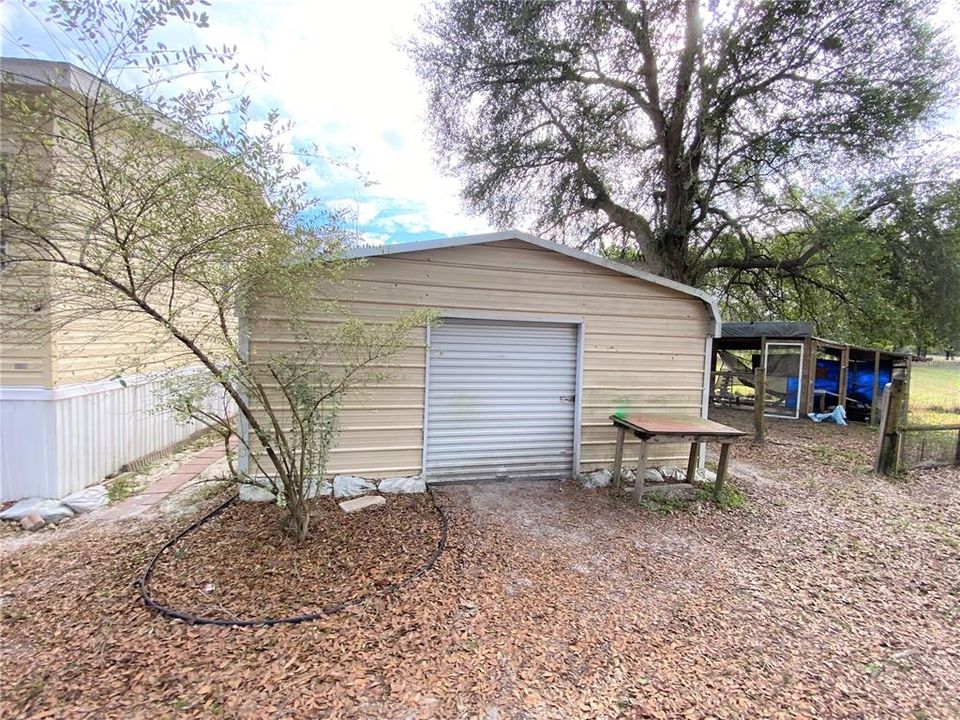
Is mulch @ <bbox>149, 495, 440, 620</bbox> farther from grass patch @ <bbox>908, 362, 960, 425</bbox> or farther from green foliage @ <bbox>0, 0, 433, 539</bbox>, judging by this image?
grass patch @ <bbox>908, 362, 960, 425</bbox>

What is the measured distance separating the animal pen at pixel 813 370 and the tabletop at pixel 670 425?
5.88 m

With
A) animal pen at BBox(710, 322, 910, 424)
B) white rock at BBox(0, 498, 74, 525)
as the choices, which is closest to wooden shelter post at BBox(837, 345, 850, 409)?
animal pen at BBox(710, 322, 910, 424)

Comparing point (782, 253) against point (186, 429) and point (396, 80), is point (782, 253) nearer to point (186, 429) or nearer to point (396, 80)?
point (396, 80)

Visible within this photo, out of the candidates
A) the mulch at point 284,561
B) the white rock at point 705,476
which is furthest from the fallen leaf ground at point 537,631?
the white rock at point 705,476

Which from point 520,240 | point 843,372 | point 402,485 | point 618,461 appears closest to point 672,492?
point 618,461

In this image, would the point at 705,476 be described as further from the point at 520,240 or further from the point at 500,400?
the point at 520,240

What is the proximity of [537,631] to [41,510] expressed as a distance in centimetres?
452

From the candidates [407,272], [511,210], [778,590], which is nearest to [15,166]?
[407,272]

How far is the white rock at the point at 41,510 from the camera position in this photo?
368 cm

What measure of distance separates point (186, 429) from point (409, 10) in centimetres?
880

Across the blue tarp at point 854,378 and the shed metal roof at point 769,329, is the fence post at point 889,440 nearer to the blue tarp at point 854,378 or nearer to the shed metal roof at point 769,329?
the shed metal roof at point 769,329

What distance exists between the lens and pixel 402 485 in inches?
170

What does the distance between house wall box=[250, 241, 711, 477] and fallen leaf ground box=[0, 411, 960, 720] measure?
36.5 inches

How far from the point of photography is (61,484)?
397 centimetres
